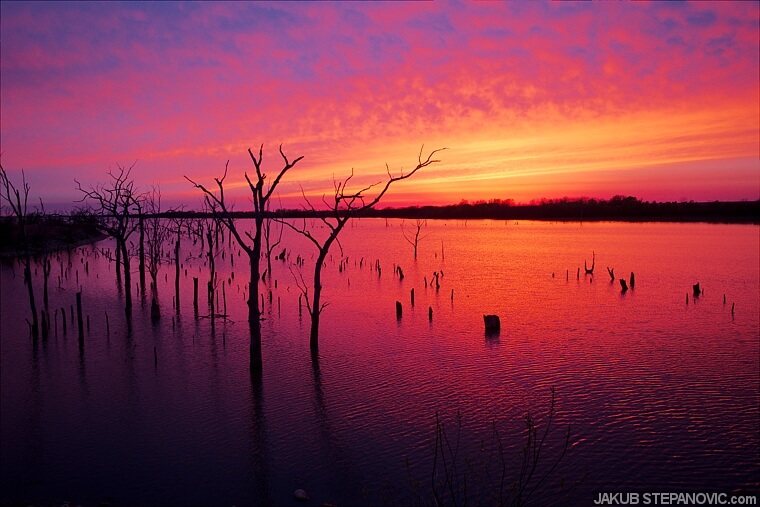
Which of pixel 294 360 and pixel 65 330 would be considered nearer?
pixel 294 360

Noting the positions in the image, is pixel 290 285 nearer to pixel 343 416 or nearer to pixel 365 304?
pixel 365 304

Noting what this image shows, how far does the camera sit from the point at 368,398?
13.2 m

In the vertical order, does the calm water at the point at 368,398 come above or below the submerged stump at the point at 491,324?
below

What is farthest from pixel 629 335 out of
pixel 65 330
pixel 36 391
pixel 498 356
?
pixel 65 330

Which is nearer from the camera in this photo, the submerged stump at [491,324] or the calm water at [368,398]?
the calm water at [368,398]

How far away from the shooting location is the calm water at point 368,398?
9.32m

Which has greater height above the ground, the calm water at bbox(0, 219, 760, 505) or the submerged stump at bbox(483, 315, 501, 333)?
the submerged stump at bbox(483, 315, 501, 333)

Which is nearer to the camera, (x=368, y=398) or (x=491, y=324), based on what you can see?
(x=368, y=398)

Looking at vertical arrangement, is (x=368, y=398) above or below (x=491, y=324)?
below

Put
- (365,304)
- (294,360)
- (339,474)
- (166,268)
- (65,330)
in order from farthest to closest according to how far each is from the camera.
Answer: (166,268), (365,304), (65,330), (294,360), (339,474)

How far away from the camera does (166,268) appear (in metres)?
41.0

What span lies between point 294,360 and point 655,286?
23.4 metres

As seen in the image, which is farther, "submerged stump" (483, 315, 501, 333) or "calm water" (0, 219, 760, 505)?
"submerged stump" (483, 315, 501, 333)

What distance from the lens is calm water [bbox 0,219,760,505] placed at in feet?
30.6
